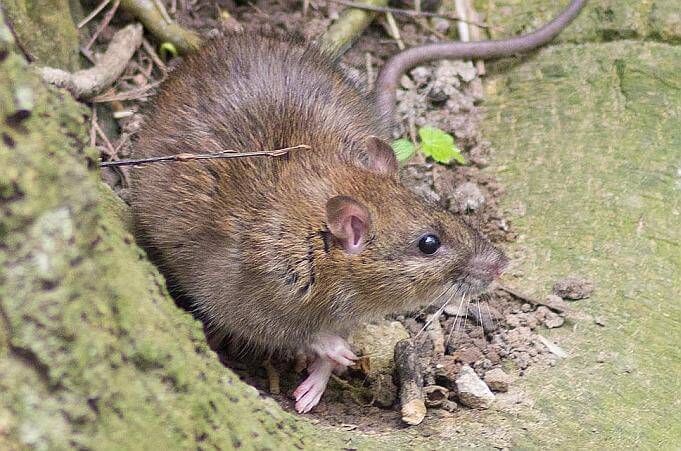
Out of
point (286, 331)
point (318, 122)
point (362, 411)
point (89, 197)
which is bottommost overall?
point (362, 411)

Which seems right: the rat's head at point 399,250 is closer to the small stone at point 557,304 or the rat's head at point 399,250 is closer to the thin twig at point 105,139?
the small stone at point 557,304

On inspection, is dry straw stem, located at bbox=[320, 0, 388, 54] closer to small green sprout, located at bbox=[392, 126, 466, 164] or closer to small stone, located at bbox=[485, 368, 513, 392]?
small green sprout, located at bbox=[392, 126, 466, 164]

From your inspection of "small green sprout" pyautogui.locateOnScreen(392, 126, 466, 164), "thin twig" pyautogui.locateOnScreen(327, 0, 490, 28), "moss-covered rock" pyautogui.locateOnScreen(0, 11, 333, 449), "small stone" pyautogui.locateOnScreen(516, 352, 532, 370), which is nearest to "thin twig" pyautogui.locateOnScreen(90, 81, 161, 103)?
"thin twig" pyautogui.locateOnScreen(327, 0, 490, 28)

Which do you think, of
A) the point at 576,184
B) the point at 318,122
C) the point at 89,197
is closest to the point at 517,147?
the point at 576,184

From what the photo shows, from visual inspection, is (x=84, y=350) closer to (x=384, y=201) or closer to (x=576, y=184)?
(x=384, y=201)

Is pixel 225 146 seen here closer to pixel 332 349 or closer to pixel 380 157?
pixel 380 157

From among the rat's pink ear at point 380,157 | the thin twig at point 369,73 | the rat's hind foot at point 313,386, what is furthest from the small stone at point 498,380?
the thin twig at point 369,73
